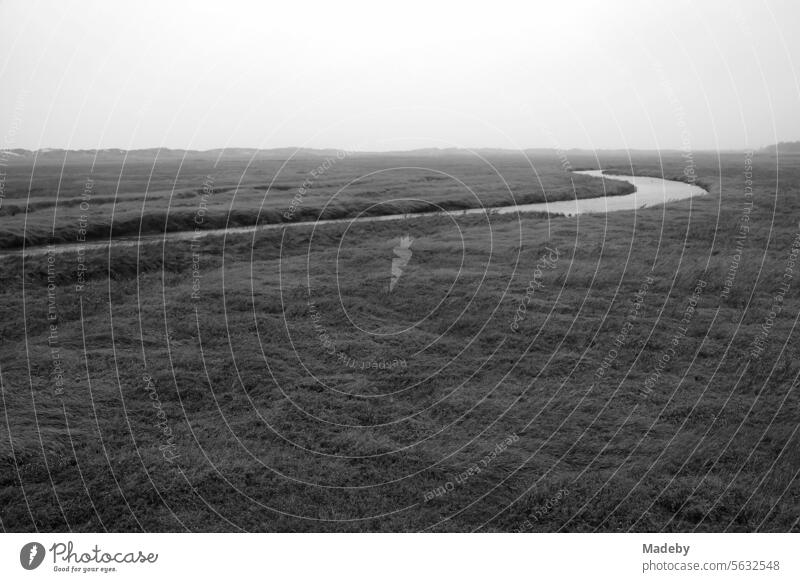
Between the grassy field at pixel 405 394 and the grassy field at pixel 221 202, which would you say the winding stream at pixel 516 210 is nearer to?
the grassy field at pixel 221 202

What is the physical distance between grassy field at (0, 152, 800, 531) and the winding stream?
146 inches

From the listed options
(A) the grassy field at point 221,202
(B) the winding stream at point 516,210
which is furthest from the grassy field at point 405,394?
(A) the grassy field at point 221,202

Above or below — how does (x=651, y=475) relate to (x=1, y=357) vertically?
below

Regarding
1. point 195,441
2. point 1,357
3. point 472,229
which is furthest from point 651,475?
point 472,229

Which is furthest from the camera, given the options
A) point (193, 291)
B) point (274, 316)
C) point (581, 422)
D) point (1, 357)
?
point (193, 291)

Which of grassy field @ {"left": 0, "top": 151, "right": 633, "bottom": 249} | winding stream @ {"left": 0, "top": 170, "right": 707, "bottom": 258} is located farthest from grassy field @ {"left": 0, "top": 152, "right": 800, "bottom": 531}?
grassy field @ {"left": 0, "top": 151, "right": 633, "bottom": 249}

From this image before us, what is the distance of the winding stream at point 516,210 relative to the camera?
97.7ft

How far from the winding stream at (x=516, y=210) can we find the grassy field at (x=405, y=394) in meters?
3.72

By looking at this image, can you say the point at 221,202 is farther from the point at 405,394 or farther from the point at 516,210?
the point at 405,394

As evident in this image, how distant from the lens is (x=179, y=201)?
1881 inches

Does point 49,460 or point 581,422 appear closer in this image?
point 49,460

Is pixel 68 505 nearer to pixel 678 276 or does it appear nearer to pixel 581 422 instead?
pixel 581 422

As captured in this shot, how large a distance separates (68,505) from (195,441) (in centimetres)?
262
